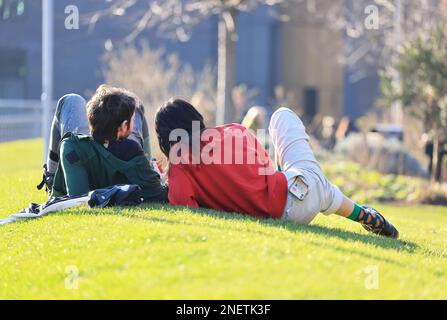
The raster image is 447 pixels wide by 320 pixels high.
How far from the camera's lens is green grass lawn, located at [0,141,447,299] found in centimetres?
436

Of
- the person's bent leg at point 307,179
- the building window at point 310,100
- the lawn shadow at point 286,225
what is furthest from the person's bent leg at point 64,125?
the building window at point 310,100

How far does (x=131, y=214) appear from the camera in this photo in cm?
593

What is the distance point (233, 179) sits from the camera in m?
6.09

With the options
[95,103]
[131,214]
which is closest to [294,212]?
[131,214]

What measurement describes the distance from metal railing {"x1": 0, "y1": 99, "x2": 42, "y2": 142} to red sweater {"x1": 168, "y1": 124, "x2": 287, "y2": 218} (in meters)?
17.6

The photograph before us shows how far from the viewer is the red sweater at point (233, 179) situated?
240 inches

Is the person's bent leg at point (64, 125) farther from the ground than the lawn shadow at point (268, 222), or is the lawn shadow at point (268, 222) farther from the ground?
the person's bent leg at point (64, 125)

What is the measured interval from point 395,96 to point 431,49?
3.54ft

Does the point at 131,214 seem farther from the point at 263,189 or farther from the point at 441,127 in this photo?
the point at 441,127

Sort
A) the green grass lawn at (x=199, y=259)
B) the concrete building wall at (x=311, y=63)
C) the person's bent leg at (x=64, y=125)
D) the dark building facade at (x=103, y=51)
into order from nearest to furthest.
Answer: the green grass lawn at (x=199, y=259)
the person's bent leg at (x=64, y=125)
the dark building facade at (x=103, y=51)
the concrete building wall at (x=311, y=63)

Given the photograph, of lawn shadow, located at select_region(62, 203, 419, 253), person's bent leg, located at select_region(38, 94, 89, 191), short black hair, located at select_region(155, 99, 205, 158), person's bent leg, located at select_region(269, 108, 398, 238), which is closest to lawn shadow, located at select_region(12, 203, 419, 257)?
lawn shadow, located at select_region(62, 203, 419, 253)

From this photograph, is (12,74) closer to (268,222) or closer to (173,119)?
(173,119)

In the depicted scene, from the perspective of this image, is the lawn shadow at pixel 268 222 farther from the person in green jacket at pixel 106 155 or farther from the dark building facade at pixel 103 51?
the dark building facade at pixel 103 51

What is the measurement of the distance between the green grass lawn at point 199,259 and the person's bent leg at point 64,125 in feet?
2.51
